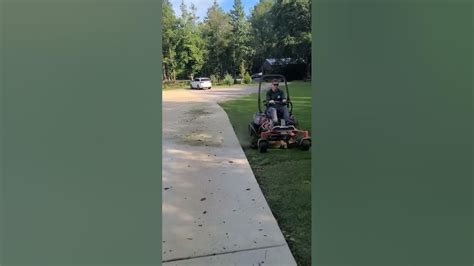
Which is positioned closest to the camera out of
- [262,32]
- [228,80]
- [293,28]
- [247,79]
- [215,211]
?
[215,211]

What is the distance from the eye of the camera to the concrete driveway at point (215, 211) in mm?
2047

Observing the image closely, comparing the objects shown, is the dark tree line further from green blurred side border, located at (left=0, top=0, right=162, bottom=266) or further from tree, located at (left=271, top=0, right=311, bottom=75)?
green blurred side border, located at (left=0, top=0, right=162, bottom=266)

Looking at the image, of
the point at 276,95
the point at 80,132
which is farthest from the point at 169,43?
the point at 80,132

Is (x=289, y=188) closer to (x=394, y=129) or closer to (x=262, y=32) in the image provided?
(x=394, y=129)

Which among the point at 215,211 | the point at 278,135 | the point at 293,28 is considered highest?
the point at 293,28

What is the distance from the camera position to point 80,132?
1042 millimetres

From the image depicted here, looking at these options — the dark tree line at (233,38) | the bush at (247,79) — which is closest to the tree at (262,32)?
the dark tree line at (233,38)

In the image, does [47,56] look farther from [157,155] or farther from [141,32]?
[157,155]

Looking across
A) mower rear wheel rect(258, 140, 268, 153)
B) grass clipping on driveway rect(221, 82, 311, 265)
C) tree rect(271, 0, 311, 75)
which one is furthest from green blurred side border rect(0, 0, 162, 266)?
tree rect(271, 0, 311, 75)

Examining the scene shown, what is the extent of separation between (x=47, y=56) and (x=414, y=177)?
3.30 ft

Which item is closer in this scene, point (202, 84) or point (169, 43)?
point (169, 43)

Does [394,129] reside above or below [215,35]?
below

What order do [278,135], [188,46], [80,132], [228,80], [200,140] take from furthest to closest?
[228,80]
[188,46]
[200,140]
[278,135]
[80,132]

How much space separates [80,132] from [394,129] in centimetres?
88
